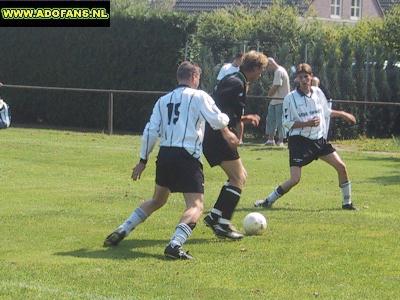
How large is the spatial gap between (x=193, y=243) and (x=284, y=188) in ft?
9.13

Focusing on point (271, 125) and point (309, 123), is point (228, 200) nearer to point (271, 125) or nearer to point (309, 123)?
point (309, 123)

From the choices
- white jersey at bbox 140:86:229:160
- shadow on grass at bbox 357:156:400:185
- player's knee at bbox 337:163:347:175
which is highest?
white jersey at bbox 140:86:229:160

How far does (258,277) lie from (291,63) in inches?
680

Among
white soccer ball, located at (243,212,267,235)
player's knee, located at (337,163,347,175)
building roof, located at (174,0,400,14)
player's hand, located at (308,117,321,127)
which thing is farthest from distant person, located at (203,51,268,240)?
building roof, located at (174,0,400,14)

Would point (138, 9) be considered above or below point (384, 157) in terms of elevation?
above

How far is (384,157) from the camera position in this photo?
66.7 feet

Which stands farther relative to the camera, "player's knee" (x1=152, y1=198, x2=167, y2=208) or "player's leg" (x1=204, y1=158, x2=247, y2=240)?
"player's leg" (x1=204, y1=158, x2=247, y2=240)

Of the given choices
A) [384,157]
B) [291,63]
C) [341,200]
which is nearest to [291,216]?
[341,200]

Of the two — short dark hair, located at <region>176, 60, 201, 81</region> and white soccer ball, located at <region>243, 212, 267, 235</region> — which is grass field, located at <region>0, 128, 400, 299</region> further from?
short dark hair, located at <region>176, 60, 201, 81</region>

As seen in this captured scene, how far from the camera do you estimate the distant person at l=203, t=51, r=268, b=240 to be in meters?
10.4

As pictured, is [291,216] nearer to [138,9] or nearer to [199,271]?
[199,271]

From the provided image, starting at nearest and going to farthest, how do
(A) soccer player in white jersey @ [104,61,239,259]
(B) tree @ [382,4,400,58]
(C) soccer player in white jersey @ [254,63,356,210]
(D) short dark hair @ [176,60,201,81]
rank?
(A) soccer player in white jersey @ [104,61,239,259]
(D) short dark hair @ [176,60,201,81]
(C) soccer player in white jersey @ [254,63,356,210]
(B) tree @ [382,4,400,58]

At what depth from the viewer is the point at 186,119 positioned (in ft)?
30.8

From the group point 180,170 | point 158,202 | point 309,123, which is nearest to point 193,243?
point 158,202
